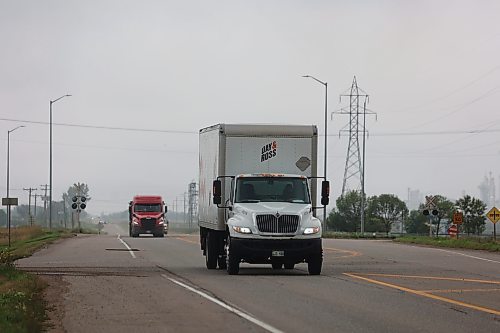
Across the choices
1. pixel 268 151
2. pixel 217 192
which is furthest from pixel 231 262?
pixel 268 151

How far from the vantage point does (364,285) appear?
822 inches

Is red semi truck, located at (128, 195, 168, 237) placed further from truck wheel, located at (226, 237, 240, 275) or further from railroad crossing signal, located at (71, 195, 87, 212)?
truck wheel, located at (226, 237, 240, 275)

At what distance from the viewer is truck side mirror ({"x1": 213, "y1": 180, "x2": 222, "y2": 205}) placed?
966 inches

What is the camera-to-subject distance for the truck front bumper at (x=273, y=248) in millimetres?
23391

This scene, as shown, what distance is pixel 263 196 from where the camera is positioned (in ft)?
80.4

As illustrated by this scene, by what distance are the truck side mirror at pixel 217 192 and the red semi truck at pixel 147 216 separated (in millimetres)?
41323

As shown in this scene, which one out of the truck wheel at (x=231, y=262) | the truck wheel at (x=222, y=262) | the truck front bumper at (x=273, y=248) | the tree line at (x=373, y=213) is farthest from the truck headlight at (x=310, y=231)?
the tree line at (x=373, y=213)

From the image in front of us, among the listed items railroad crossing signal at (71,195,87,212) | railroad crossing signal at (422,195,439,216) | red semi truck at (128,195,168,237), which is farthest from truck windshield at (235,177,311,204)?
railroad crossing signal at (71,195,87,212)

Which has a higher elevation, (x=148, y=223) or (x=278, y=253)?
(x=278, y=253)

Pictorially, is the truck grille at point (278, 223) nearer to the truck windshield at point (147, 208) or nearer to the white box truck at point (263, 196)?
the white box truck at point (263, 196)

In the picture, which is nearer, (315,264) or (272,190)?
(315,264)

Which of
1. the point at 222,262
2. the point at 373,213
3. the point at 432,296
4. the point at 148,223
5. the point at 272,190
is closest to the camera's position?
the point at 432,296

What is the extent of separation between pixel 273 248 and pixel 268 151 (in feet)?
10.6

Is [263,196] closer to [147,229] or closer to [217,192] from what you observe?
[217,192]
